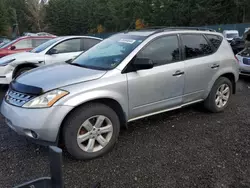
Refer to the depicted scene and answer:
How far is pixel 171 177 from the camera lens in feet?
8.43

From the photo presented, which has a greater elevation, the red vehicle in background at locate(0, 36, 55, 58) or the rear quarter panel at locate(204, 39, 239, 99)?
the red vehicle in background at locate(0, 36, 55, 58)

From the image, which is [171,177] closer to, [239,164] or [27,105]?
[239,164]

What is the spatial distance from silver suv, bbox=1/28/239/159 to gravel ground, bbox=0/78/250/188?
32cm

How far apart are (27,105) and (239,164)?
105 inches

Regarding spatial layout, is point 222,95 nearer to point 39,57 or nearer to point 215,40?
point 215,40

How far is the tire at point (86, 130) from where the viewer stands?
2.71 meters

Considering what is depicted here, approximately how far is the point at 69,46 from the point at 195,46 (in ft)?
13.4

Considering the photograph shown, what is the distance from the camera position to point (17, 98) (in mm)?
2773

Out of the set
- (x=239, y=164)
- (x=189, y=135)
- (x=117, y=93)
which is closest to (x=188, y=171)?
(x=239, y=164)

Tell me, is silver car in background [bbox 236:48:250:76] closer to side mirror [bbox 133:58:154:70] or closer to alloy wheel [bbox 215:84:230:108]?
alloy wheel [bbox 215:84:230:108]

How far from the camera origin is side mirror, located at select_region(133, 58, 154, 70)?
3.10m

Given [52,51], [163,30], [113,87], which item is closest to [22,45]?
[52,51]

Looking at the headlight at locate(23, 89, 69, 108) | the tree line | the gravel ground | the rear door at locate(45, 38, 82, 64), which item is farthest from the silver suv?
the tree line

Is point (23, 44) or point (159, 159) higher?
point (23, 44)
